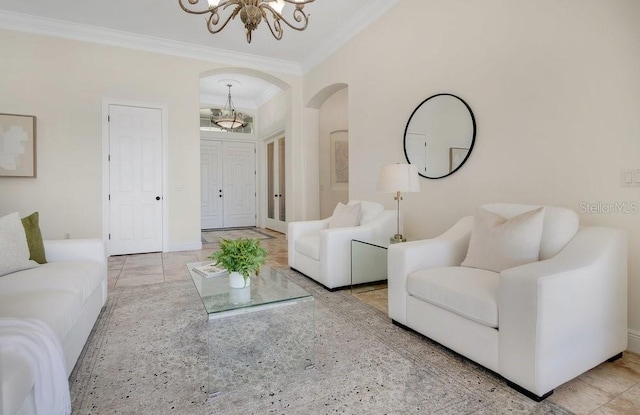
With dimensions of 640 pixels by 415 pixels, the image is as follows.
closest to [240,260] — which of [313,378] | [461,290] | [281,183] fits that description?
[313,378]

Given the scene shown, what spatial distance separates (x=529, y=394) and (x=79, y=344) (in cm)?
240

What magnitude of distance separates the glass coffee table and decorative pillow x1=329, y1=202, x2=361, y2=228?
126 centimetres

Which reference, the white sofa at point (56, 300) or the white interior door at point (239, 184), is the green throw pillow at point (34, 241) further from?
the white interior door at point (239, 184)

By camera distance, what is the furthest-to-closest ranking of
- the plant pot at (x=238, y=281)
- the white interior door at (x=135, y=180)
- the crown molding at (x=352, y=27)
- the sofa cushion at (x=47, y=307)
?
the white interior door at (x=135, y=180) → the crown molding at (x=352, y=27) → the plant pot at (x=238, y=281) → the sofa cushion at (x=47, y=307)

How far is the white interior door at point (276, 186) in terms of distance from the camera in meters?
7.69

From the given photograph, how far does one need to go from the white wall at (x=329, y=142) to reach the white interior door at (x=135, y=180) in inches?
114

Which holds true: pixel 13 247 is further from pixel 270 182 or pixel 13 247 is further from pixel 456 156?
A: pixel 270 182

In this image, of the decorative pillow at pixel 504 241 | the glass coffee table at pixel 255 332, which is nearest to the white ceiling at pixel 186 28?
the decorative pillow at pixel 504 241

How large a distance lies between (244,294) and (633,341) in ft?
7.81

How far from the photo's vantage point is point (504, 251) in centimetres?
212

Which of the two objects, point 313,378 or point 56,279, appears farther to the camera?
point 56,279

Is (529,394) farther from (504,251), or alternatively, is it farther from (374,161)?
(374,161)

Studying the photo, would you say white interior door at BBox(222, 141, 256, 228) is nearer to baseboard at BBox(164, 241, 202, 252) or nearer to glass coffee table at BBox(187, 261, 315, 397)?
baseboard at BBox(164, 241, 202, 252)

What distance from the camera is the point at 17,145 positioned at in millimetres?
4469
